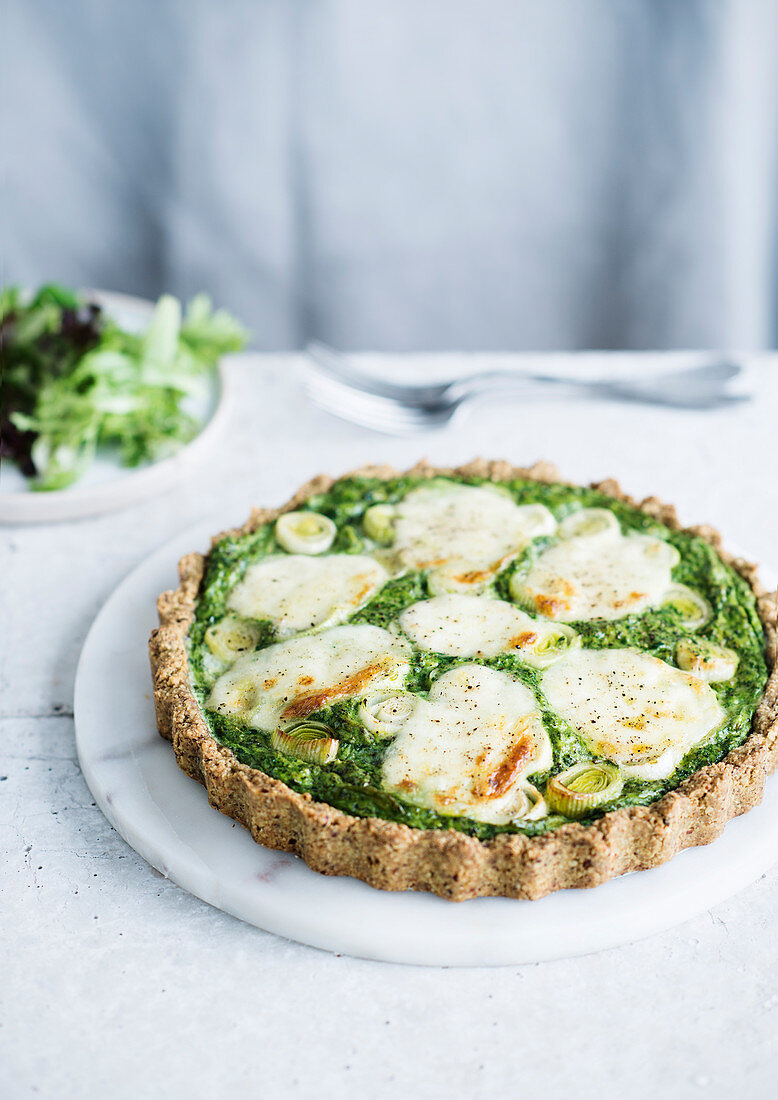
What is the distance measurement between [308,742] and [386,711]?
252mm

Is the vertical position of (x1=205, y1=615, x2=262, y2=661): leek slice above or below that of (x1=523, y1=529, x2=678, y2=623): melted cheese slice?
below

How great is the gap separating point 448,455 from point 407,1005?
303 cm

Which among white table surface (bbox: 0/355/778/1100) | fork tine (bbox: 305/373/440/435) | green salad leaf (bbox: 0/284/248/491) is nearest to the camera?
white table surface (bbox: 0/355/778/1100)

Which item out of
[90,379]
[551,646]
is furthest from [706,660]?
[90,379]

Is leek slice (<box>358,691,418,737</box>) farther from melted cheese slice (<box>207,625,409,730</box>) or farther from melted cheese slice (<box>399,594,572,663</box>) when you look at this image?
melted cheese slice (<box>399,594,572,663</box>)

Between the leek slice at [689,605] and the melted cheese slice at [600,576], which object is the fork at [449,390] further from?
the leek slice at [689,605]

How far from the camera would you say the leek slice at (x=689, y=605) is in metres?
3.42

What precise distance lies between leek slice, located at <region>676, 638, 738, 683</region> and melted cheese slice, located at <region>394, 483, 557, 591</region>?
708 millimetres

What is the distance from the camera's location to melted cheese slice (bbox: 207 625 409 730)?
295 centimetres

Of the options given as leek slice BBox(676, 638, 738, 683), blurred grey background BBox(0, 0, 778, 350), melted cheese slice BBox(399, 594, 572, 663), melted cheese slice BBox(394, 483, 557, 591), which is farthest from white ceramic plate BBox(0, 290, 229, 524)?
blurred grey background BBox(0, 0, 778, 350)

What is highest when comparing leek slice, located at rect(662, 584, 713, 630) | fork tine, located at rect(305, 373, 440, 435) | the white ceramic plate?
leek slice, located at rect(662, 584, 713, 630)

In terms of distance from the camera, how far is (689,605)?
3.47 m

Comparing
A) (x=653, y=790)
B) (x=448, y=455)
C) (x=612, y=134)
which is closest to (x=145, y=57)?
(x=612, y=134)

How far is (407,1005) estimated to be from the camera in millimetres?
2451
